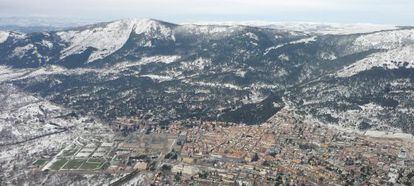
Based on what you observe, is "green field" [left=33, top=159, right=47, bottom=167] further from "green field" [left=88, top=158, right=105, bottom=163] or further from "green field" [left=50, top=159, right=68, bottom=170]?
"green field" [left=88, top=158, right=105, bottom=163]

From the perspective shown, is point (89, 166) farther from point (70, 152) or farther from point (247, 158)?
point (247, 158)

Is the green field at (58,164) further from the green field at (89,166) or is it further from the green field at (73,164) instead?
the green field at (89,166)

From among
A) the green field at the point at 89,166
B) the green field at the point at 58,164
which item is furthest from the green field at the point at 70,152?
the green field at the point at 89,166

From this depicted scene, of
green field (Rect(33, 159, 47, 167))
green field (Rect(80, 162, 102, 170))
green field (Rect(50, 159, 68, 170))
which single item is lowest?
green field (Rect(33, 159, 47, 167))

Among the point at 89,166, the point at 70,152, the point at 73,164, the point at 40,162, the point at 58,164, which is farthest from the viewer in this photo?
the point at 70,152

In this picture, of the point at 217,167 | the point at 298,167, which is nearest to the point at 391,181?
the point at 298,167

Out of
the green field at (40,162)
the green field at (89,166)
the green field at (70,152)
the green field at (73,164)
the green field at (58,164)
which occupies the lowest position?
the green field at (40,162)

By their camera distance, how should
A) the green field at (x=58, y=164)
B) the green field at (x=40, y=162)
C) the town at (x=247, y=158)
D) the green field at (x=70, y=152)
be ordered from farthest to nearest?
the green field at (x=70, y=152), the green field at (x=40, y=162), the green field at (x=58, y=164), the town at (x=247, y=158)

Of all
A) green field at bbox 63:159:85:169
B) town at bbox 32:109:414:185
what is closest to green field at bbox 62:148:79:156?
town at bbox 32:109:414:185

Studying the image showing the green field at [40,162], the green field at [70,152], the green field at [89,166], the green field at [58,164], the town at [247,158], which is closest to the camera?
the town at [247,158]

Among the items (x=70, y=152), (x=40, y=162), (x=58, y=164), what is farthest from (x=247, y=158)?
(x=40, y=162)

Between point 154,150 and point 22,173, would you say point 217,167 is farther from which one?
point 22,173
